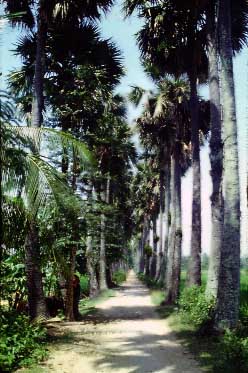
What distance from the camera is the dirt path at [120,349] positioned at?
8773mm

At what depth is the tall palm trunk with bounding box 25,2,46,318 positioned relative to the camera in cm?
1222

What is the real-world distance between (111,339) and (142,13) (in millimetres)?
10694

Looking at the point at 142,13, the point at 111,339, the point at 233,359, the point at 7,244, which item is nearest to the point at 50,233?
the point at 7,244

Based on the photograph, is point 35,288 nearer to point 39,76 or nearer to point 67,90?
point 39,76

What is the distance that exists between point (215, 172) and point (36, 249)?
5899 mm

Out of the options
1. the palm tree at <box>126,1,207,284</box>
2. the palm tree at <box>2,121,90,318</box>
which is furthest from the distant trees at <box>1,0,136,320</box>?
the palm tree at <box>2,121,90,318</box>

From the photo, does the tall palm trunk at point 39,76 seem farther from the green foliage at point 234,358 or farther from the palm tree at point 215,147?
the green foliage at point 234,358

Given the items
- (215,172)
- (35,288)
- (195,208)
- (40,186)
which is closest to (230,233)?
(215,172)

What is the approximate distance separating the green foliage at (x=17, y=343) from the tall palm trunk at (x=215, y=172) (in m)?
5.59

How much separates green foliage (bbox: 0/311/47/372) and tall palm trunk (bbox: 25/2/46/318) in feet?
7.02

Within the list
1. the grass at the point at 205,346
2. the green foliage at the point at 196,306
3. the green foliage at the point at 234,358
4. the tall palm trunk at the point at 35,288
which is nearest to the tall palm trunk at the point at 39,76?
the tall palm trunk at the point at 35,288

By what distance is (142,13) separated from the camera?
15883 millimetres

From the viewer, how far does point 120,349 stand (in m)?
10.6

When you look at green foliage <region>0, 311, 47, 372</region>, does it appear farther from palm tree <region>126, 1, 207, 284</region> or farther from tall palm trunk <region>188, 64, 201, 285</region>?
palm tree <region>126, 1, 207, 284</region>
